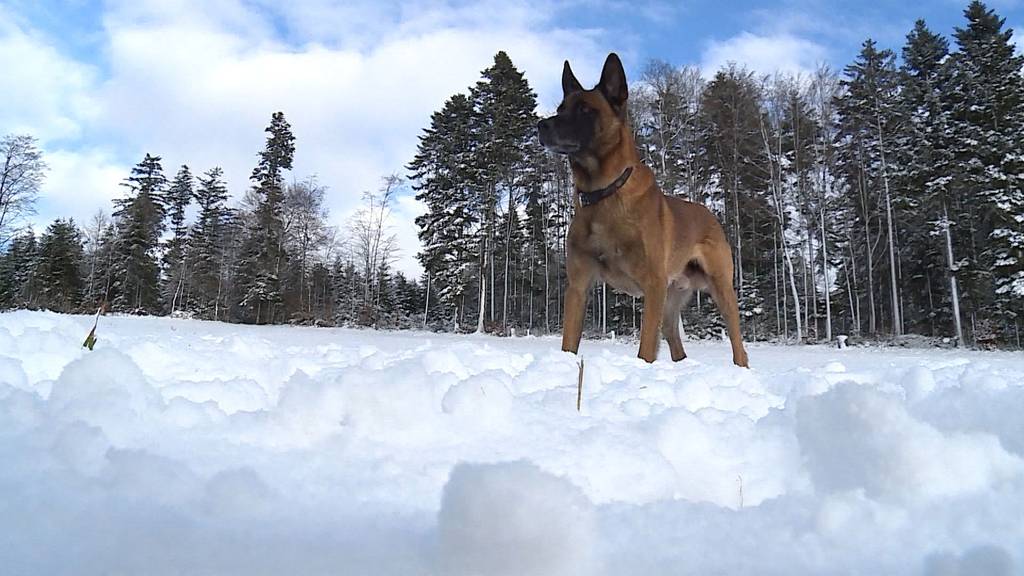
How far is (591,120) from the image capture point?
11.4 feet

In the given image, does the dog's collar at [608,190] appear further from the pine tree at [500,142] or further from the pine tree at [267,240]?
the pine tree at [267,240]

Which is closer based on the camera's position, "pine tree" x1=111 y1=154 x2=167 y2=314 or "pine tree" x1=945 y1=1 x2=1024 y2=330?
"pine tree" x1=945 y1=1 x2=1024 y2=330

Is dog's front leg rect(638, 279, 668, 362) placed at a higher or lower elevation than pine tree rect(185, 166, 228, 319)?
lower

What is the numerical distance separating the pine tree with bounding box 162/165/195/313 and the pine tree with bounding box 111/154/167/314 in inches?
42.5

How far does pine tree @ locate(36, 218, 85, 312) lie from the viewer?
36.6 meters

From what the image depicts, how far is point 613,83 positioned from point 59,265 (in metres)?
47.1

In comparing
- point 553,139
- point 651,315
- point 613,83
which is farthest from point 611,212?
point 613,83

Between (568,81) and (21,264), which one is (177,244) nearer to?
(21,264)

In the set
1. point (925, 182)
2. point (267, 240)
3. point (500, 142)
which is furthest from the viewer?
point (267, 240)

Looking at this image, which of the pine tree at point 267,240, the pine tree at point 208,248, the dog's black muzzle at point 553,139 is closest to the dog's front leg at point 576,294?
the dog's black muzzle at point 553,139

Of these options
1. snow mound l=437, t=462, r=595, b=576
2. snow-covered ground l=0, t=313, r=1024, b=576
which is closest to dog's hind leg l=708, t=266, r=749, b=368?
snow-covered ground l=0, t=313, r=1024, b=576

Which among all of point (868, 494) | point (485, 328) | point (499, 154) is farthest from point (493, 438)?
point (499, 154)

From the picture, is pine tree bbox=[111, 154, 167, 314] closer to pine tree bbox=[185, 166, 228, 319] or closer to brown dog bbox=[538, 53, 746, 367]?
pine tree bbox=[185, 166, 228, 319]

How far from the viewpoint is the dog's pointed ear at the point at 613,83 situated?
3.68 meters
